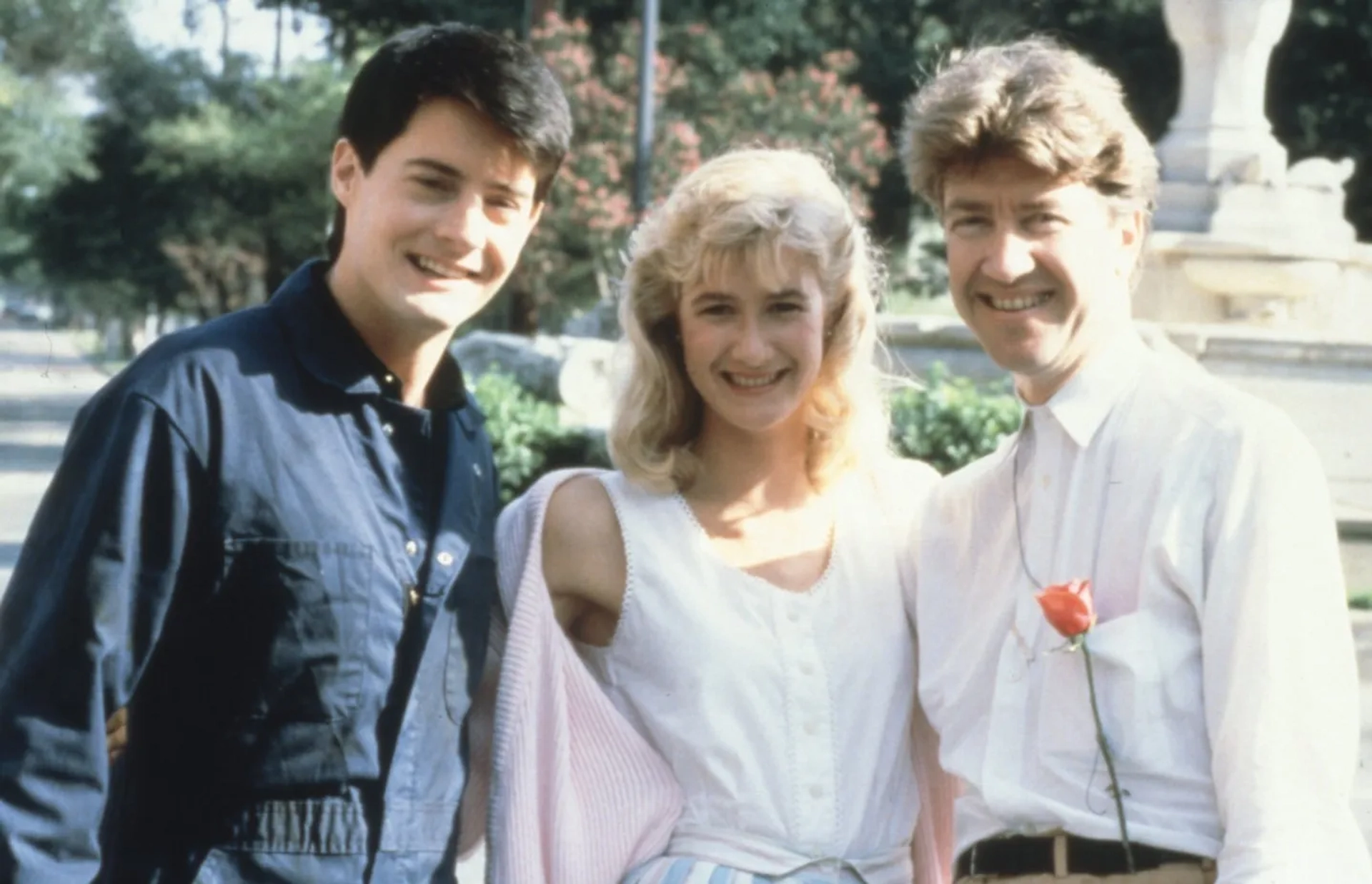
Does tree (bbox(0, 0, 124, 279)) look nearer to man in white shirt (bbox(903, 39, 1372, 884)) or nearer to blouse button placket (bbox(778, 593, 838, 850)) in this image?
blouse button placket (bbox(778, 593, 838, 850))

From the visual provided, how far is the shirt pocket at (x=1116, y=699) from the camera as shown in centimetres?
272

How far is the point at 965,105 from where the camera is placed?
2.93 meters

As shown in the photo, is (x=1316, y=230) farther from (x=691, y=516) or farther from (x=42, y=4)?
(x=42, y=4)

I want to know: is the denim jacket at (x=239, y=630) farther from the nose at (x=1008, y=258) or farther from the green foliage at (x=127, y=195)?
the green foliage at (x=127, y=195)

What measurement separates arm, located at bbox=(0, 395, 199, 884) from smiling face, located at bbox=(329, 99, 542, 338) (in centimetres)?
46

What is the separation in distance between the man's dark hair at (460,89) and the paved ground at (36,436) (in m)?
1.09

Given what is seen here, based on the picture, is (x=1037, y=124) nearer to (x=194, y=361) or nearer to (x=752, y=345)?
(x=752, y=345)

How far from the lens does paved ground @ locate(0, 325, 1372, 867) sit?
6875mm

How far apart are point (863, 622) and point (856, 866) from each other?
0.43m

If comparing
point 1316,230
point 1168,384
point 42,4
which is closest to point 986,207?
point 1168,384

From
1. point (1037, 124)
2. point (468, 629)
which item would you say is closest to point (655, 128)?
point (1037, 124)

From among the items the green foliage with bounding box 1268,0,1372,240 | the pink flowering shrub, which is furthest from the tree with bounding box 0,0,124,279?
the green foliage with bounding box 1268,0,1372,240

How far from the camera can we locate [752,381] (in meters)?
3.42

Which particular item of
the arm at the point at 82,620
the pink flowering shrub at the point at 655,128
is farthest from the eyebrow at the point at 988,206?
the pink flowering shrub at the point at 655,128
